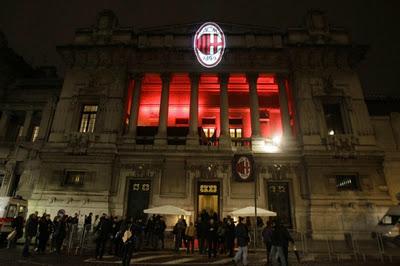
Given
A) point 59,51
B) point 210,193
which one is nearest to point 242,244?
point 210,193

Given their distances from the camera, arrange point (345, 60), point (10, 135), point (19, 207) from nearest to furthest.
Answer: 1. point (19, 207)
2. point (345, 60)
3. point (10, 135)

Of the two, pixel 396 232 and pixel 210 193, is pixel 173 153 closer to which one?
pixel 210 193

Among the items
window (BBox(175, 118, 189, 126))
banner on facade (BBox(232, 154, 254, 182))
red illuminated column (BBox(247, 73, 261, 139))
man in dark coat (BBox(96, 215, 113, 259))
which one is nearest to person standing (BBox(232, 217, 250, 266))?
man in dark coat (BBox(96, 215, 113, 259))

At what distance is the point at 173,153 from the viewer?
22703mm

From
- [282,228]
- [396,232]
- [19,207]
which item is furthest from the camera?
[19,207]

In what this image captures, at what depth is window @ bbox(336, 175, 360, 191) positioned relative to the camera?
2173cm

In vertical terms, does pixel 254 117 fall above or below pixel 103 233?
above

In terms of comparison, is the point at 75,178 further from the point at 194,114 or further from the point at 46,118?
the point at 194,114

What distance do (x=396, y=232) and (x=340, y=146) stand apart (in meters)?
7.61

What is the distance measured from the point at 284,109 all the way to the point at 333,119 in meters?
4.47

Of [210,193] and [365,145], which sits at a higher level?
[365,145]

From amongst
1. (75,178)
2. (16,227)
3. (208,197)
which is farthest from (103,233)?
(75,178)

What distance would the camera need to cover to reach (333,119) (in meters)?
24.5

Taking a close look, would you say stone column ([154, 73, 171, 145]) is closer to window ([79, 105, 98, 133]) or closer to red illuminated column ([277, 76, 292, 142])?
window ([79, 105, 98, 133])
